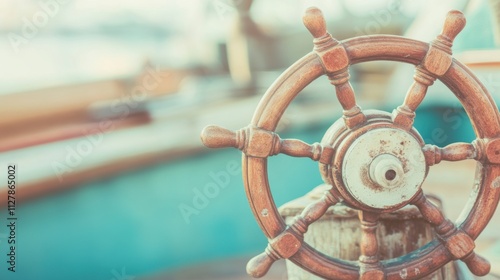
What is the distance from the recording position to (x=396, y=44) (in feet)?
3.04

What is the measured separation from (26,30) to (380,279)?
1.83 meters

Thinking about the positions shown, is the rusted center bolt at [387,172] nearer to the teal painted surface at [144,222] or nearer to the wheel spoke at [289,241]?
the wheel spoke at [289,241]

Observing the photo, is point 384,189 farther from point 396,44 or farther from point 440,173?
point 440,173

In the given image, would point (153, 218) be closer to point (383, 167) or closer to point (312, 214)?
point (312, 214)

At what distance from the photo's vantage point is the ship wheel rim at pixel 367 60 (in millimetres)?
921

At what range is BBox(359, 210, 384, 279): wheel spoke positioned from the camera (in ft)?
3.17

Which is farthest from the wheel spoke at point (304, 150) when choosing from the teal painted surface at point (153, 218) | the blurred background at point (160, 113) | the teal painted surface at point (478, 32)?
the teal painted surface at point (478, 32)

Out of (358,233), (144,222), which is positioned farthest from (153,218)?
(358,233)

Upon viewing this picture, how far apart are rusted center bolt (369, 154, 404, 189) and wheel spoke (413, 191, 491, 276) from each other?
3.4 inches

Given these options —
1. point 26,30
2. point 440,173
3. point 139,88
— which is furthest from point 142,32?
point 440,173

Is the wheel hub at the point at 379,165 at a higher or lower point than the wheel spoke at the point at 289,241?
higher

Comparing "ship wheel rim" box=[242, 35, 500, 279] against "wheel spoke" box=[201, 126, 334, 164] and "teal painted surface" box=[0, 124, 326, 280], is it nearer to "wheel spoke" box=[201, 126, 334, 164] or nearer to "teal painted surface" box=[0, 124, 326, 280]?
"wheel spoke" box=[201, 126, 334, 164]

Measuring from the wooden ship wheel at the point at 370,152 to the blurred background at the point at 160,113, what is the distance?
2.40 ft

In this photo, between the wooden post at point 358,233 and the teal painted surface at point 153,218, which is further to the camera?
the teal painted surface at point 153,218
